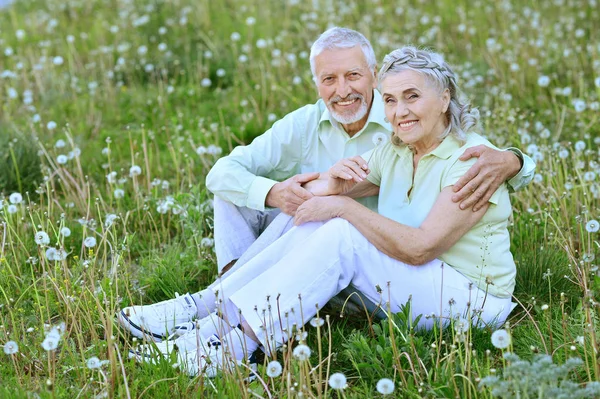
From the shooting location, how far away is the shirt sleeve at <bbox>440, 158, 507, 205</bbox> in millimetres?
3746

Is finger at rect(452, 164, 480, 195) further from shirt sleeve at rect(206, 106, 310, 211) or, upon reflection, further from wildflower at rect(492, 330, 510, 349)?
shirt sleeve at rect(206, 106, 310, 211)

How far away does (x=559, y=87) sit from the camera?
7.14m

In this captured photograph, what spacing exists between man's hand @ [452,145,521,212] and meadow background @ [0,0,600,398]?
574mm

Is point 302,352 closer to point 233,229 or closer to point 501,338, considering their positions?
point 501,338

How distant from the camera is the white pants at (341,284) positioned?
12.2 ft

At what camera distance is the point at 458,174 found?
12.3 ft

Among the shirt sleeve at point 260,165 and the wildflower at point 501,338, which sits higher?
the shirt sleeve at point 260,165

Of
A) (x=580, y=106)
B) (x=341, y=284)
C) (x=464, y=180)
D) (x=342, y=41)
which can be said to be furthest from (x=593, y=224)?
(x=580, y=106)


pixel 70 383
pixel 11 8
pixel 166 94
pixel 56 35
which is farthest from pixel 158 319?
pixel 11 8

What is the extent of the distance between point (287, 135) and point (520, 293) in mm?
1560

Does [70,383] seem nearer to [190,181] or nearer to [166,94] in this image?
[190,181]

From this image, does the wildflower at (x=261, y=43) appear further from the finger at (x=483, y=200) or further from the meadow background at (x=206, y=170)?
the finger at (x=483, y=200)

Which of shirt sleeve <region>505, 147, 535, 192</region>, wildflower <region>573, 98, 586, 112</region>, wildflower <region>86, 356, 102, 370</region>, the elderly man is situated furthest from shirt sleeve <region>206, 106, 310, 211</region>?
wildflower <region>573, 98, 586, 112</region>

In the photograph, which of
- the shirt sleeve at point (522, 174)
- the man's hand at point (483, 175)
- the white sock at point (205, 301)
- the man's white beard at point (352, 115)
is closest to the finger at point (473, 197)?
the man's hand at point (483, 175)
